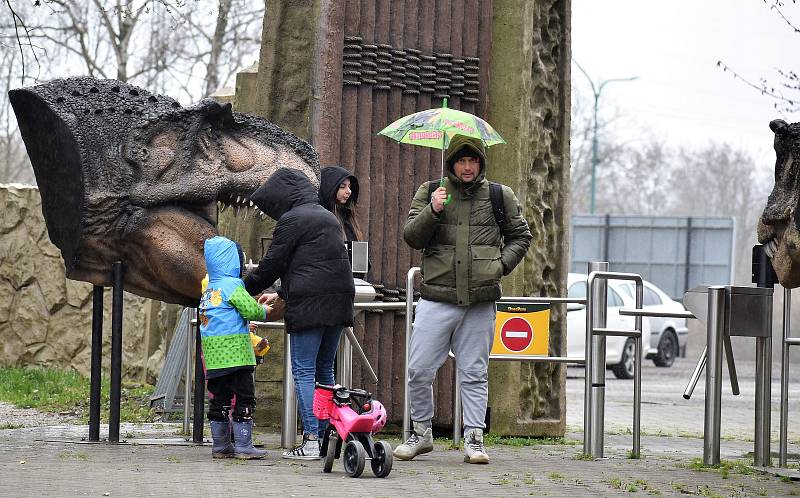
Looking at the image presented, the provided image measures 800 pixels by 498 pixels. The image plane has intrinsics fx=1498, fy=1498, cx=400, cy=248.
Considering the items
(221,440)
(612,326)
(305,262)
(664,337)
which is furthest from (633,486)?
(664,337)

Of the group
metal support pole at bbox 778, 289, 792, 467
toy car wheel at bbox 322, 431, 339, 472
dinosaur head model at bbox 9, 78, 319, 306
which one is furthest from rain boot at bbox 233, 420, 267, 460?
metal support pole at bbox 778, 289, 792, 467

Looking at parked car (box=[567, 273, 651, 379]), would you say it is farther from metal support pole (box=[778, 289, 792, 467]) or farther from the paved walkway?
metal support pole (box=[778, 289, 792, 467])

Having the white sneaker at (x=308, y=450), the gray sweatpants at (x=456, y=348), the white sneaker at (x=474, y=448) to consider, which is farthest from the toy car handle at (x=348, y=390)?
the white sneaker at (x=474, y=448)

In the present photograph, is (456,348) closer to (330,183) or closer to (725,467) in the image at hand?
(330,183)

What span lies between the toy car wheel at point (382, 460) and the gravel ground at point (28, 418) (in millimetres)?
4603

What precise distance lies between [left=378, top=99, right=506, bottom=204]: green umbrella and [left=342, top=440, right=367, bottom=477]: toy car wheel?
9.41 ft

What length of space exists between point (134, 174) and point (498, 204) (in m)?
2.39

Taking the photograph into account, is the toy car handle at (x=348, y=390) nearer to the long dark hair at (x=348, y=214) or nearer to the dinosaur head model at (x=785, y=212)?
the long dark hair at (x=348, y=214)

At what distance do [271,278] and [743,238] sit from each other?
89967mm

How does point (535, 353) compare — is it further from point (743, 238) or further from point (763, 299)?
point (743, 238)

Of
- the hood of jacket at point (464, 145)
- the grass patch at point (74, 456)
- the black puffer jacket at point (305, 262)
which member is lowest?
the grass patch at point (74, 456)

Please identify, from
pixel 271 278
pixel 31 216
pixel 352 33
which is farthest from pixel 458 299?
pixel 31 216

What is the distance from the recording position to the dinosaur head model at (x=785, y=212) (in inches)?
312

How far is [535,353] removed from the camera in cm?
1111
